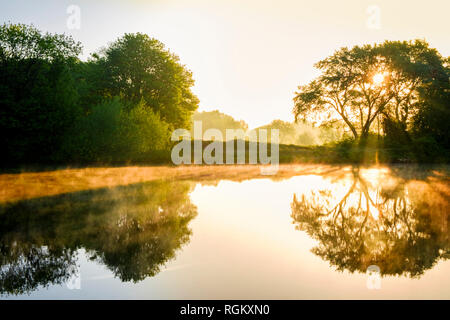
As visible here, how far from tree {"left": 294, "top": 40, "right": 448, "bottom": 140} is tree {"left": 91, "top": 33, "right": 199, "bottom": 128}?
70.3ft

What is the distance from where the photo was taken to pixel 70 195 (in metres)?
13.2

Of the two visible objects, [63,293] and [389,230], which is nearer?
[63,293]

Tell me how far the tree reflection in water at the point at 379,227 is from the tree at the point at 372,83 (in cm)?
3721

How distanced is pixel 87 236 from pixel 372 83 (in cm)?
4951


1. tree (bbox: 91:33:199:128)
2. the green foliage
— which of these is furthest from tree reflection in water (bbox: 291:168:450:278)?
tree (bbox: 91:33:199:128)

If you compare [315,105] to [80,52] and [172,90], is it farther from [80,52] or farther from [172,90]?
[80,52]

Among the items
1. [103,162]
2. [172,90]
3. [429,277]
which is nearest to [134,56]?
[172,90]

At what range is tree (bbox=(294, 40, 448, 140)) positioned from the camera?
43875 millimetres

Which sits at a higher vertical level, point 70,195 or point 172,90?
point 172,90

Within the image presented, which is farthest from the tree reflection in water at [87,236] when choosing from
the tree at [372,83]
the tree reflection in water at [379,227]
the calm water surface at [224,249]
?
the tree at [372,83]

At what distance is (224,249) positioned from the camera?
21.3 feet

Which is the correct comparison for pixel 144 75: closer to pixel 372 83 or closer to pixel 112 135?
pixel 112 135
